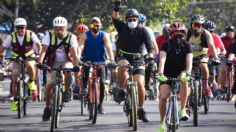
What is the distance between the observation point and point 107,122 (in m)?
14.5

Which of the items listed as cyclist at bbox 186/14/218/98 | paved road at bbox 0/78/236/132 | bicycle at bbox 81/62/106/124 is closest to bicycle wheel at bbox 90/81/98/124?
bicycle at bbox 81/62/106/124

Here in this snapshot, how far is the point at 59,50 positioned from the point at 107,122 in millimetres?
1665

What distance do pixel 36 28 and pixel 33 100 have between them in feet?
56.9

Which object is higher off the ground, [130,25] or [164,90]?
[130,25]

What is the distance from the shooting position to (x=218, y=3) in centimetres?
7144

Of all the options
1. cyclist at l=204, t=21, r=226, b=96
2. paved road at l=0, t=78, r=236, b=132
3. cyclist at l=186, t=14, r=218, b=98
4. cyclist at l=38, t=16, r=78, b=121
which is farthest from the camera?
cyclist at l=204, t=21, r=226, b=96

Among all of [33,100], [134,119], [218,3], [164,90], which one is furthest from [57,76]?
[218,3]

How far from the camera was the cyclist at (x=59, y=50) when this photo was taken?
45.1 feet

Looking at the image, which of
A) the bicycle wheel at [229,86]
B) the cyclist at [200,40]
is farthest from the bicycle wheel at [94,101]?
the bicycle wheel at [229,86]

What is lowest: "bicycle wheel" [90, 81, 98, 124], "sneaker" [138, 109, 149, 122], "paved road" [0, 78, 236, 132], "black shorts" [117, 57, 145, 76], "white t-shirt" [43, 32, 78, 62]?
"paved road" [0, 78, 236, 132]

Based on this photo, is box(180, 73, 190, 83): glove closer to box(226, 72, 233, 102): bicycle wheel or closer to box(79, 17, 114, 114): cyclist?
box(79, 17, 114, 114): cyclist

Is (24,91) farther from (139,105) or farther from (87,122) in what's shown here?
(139,105)

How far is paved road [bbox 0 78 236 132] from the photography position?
1341 cm

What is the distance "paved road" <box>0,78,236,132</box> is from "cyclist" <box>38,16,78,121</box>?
2.08ft
